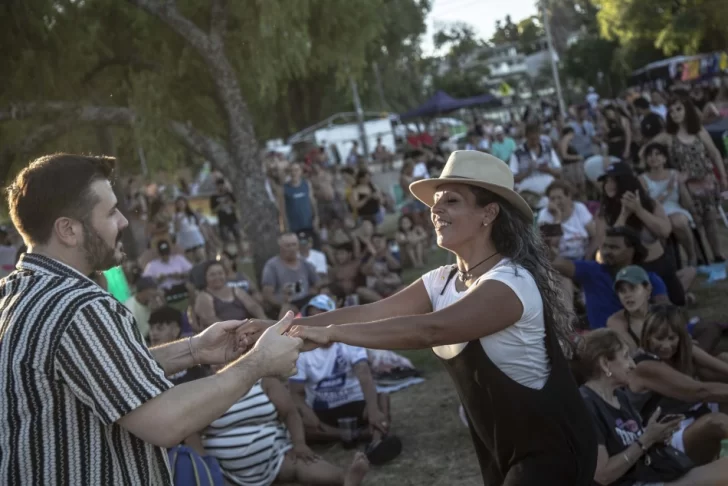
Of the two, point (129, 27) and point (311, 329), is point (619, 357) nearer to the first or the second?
point (311, 329)

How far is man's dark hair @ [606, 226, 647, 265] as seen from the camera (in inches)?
298

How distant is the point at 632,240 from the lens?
25.0 ft

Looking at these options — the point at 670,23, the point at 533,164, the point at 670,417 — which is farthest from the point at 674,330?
the point at 670,23

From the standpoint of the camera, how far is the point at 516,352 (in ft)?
10.2

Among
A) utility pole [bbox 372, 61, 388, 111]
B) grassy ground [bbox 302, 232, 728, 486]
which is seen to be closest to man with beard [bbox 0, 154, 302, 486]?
grassy ground [bbox 302, 232, 728, 486]

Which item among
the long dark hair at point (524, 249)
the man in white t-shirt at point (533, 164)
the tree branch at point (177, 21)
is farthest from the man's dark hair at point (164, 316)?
the tree branch at point (177, 21)

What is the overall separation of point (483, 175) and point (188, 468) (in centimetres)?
294

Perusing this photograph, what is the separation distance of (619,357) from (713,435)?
2.51 feet

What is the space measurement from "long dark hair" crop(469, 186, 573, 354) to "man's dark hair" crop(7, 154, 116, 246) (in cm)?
141

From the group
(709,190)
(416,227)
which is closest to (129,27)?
(416,227)

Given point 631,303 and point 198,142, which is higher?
point 198,142

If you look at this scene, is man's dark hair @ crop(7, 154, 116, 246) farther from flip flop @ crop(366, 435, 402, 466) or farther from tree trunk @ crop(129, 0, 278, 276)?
tree trunk @ crop(129, 0, 278, 276)

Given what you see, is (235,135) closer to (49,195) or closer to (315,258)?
(315,258)

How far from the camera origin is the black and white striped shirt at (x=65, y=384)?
8.02 feet
